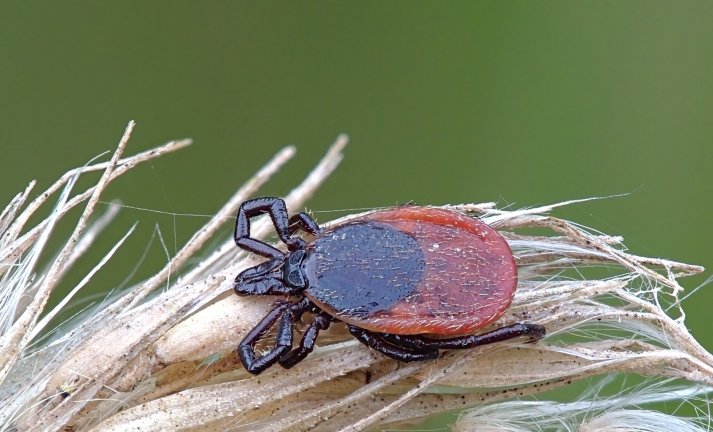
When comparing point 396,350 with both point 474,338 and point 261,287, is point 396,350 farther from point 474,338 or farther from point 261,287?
point 261,287

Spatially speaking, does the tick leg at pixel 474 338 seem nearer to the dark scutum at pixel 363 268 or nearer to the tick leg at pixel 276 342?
the dark scutum at pixel 363 268

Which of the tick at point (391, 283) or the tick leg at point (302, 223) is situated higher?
the tick leg at point (302, 223)

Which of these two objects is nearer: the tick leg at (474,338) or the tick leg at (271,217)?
the tick leg at (474,338)

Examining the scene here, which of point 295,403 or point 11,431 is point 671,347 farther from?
point 11,431

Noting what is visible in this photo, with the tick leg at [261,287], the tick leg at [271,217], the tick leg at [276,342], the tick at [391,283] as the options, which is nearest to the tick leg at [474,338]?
the tick at [391,283]

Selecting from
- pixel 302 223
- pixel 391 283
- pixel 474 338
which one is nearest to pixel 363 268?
pixel 391 283

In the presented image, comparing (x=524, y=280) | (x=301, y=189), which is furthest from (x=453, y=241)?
(x=301, y=189)
